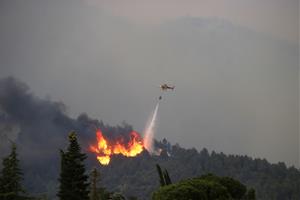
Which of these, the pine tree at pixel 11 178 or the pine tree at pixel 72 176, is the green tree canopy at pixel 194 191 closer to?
the pine tree at pixel 72 176

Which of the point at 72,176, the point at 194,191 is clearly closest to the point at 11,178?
the point at 72,176

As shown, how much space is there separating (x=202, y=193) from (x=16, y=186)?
43812 millimetres

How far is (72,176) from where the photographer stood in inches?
3556

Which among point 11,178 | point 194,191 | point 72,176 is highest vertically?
point 194,191

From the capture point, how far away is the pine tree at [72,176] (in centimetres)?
8969

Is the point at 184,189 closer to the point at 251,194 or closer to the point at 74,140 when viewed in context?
the point at 251,194

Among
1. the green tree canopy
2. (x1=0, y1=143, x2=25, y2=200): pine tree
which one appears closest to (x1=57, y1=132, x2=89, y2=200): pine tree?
(x1=0, y1=143, x2=25, y2=200): pine tree

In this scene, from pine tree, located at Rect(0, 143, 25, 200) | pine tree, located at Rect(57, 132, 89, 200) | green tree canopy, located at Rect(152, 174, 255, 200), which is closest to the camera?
pine tree, located at Rect(0, 143, 25, 200)

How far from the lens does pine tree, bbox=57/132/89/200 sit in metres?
89.7

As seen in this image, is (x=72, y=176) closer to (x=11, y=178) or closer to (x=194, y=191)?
(x=11, y=178)

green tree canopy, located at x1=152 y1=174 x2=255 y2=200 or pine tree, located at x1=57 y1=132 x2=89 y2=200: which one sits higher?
green tree canopy, located at x1=152 y1=174 x2=255 y2=200

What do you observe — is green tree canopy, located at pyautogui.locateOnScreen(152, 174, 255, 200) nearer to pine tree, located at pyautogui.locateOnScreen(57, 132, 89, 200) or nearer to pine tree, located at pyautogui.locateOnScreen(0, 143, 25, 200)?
pine tree, located at pyautogui.locateOnScreen(57, 132, 89, 200)

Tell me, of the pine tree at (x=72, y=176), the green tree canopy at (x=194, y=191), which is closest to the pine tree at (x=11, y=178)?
the pine tree at (x=72, y=176)

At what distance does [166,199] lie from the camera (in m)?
112
